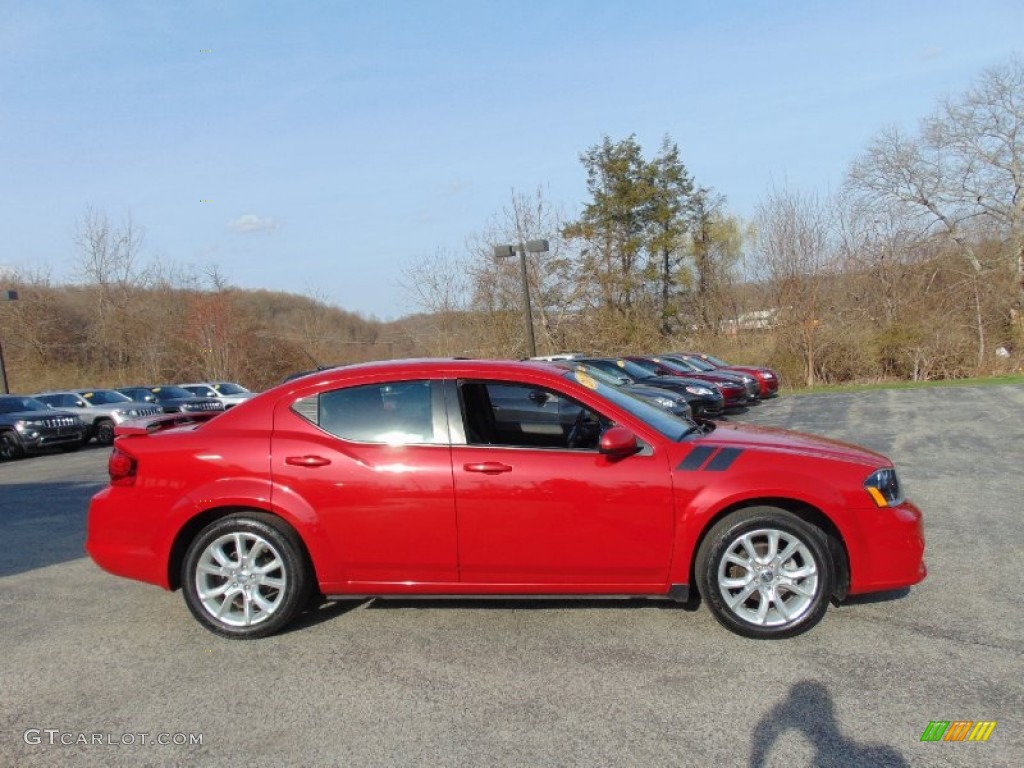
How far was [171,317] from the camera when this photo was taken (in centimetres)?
4281

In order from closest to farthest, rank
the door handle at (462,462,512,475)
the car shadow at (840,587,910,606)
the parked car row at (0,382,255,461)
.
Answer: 1. the door handle at (462,462,512,475)
2. the car shadow at (840,587,910,606)
3. the parked car row at (0,382,255,461)

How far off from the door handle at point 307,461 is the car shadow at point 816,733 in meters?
2.61

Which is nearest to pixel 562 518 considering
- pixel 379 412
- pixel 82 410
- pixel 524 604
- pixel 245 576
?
pixel 524 604

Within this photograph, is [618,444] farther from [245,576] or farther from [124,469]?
[124,469]

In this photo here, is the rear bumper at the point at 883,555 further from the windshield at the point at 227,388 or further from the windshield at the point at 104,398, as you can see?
the windshield at the point at 227,388

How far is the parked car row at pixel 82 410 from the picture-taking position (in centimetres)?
1769

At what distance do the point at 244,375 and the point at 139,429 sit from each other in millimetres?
38571

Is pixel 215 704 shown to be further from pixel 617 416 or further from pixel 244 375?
pixel 244 375

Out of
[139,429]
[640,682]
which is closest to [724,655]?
[640,682]

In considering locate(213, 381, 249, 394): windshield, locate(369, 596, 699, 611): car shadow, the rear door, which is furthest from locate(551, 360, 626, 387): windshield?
locate(213, 381, 249, 394): windshield

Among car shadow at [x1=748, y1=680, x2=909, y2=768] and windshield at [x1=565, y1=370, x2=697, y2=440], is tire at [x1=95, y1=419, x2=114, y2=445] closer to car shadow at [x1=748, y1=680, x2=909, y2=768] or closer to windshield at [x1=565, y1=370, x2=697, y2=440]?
windshield at [x1=565, y1=370, x2=697, y2=440]

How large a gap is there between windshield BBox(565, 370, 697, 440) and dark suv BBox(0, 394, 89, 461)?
1777 centimetres

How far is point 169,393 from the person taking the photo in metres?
24.1

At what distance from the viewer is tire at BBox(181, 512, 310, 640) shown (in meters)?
4.18
